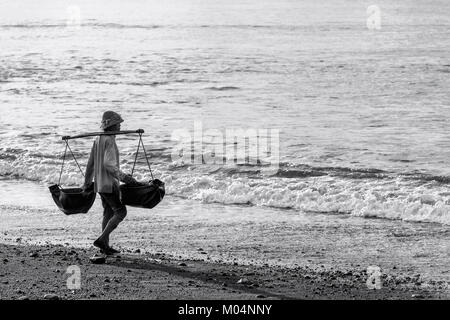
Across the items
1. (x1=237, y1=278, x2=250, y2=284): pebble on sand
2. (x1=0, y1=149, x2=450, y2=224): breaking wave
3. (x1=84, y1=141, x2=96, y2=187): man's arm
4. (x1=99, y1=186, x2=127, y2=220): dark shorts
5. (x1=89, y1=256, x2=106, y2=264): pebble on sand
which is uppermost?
(x1=84, y1=141, x2=96, y2=187): man's arm

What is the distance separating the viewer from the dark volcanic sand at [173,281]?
24.8ft

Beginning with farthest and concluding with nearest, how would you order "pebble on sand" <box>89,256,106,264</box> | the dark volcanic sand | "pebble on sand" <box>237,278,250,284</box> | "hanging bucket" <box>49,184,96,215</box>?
"hanging bucket" <box>49,184,96,215</box>, "pebble on sand" <box>89,256,106,264</box>, "pebble on sand" <box>237,278,250,284</box>, the dark volcanic sand

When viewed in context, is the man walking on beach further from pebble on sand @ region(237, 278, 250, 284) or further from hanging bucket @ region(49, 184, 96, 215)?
pebble on sand @ region(237, 278, 250, 284)

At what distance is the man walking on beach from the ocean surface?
13.3 feet

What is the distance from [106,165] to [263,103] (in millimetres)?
18003

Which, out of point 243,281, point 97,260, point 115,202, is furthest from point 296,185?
point 243,281

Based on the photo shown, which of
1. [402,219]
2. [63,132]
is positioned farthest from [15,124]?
[402,219]

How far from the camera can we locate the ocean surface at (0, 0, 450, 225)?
14.1 metres

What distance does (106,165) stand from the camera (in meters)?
8.84

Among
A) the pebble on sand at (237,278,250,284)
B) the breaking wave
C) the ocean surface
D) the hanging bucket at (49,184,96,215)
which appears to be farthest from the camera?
the ocean surface

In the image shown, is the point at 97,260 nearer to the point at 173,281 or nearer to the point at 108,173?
the point at 108,173

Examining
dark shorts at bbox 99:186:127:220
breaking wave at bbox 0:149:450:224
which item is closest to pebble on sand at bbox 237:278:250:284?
dark shorts at bbox 99:186:127:220

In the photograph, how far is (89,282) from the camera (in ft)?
25.9
